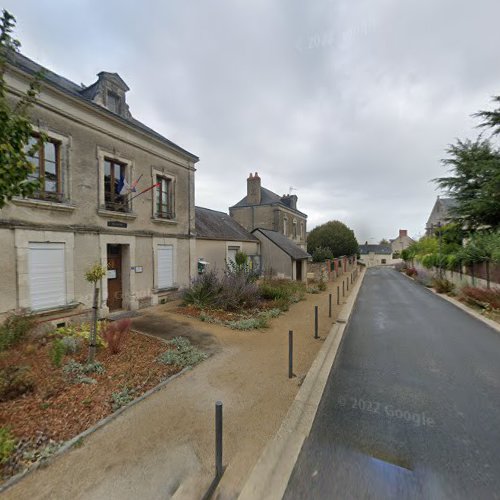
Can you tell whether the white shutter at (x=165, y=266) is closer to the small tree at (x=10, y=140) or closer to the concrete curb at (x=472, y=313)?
the small tree at (x=10, y=140)

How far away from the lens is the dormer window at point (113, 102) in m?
8.42

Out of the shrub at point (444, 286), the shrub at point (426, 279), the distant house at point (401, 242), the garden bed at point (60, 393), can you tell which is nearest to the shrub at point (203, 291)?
the garden bed at point (60, 393)

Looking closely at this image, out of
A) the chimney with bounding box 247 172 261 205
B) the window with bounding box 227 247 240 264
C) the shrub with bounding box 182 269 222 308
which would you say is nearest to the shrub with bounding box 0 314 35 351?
the shrub with bounding box 182 269 222 308

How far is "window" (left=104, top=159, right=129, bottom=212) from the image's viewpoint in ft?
26.6

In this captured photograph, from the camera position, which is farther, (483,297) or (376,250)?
(376,250)

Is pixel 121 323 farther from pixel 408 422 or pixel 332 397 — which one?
pixel 408 422

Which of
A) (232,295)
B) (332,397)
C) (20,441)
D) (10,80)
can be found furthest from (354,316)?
(10,80)

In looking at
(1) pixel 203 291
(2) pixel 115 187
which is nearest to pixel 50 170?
(2) pixel 115 187

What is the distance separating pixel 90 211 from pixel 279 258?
12.0 metres

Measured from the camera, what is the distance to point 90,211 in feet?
24.5

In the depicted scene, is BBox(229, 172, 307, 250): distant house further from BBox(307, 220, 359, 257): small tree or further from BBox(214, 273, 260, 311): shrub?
BBox(214, 273, 260, 311): shrub

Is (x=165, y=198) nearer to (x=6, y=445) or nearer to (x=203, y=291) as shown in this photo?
(x=203, y=291)

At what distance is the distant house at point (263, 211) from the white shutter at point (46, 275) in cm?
1644

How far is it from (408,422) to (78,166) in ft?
29.7
